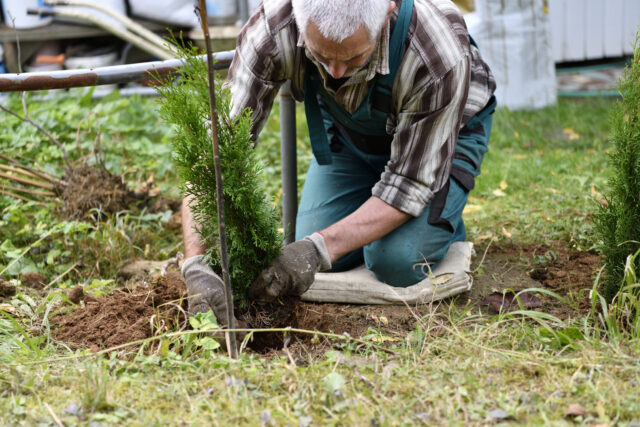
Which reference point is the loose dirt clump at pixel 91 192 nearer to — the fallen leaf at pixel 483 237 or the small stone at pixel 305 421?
the fallen leaf at pixel 483 237

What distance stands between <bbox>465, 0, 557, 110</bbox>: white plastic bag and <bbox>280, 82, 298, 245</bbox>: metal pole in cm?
375

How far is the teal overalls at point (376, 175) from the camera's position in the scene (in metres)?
2.88

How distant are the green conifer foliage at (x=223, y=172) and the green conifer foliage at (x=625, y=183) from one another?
1.33 m

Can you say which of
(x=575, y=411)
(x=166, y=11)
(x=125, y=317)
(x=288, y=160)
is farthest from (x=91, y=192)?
(x=166, y=11)

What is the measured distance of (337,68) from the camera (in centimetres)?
246

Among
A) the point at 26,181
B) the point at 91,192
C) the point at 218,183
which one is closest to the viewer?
the point at 218,183

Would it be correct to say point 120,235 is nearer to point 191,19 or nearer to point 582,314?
point 582,314

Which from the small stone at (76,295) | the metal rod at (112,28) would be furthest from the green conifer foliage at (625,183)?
the metal rod at (112,28)

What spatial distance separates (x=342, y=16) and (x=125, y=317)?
4.72 ft

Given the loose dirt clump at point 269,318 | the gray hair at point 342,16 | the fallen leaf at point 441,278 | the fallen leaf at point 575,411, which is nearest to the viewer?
the fallen leaf at point 575,411

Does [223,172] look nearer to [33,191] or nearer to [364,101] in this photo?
[364,101]

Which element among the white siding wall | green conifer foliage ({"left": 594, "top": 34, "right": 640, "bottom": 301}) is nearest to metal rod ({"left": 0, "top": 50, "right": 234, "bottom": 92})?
green conifer foliage ({"left": 594, "top": 34, "right": 640, "bottom": 301})

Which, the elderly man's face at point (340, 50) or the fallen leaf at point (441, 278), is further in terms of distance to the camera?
the fallen leaf at point (441, 278)

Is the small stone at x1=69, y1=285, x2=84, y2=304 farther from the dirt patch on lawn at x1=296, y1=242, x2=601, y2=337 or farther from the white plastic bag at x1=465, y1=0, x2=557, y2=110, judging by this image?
the white plastic bag at x1=465, y1=0, x2=557, y2=110
